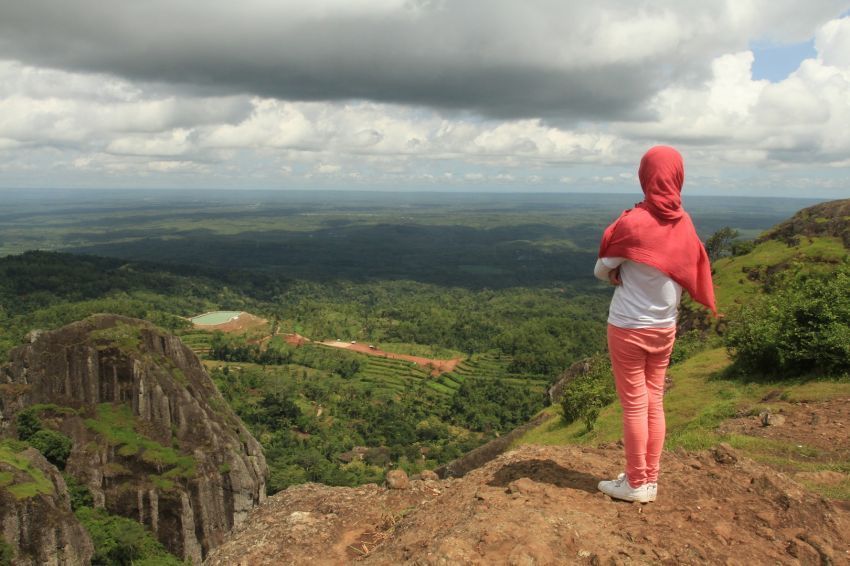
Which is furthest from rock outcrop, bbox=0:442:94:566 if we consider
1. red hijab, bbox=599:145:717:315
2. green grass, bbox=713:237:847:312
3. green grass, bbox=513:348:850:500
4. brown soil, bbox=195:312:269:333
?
brown soil, bbox=195:312:269:333

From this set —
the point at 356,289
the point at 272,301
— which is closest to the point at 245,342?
the point at 272,301

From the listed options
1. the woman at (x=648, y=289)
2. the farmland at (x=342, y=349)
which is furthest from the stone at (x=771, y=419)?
the farmland at (x=342, y=349)

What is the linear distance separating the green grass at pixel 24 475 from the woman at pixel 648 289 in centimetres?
3263

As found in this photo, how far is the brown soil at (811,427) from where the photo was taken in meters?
8.66

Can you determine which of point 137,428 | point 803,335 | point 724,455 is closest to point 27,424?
point 137,428

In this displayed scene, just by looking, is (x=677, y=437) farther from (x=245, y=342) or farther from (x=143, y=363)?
(x=245, y=342)

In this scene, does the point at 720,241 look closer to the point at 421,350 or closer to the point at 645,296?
the point at 421,350

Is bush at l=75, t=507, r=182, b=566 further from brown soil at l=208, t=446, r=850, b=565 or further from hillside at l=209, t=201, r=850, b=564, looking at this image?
brown soil at l=208, t=446, r=850, b=565

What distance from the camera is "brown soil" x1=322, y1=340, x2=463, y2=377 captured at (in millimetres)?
98812

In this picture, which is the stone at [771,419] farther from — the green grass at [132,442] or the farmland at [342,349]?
the farmland at [342,349]

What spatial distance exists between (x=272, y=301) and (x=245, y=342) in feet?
201

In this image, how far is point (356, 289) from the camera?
193m

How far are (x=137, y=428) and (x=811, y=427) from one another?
41251 mm

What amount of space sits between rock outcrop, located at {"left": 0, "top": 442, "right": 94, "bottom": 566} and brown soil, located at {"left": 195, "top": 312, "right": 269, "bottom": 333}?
83.0 metres
